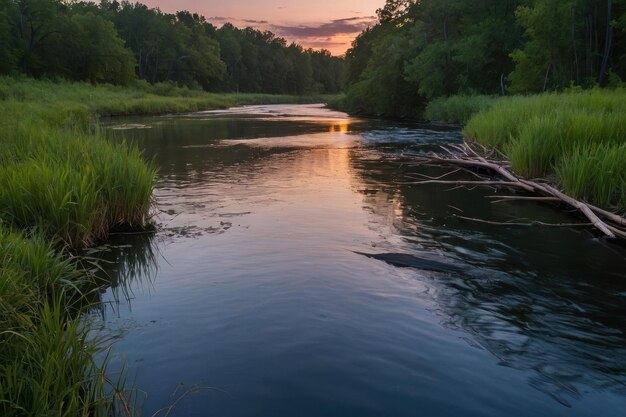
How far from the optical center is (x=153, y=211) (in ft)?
37.0

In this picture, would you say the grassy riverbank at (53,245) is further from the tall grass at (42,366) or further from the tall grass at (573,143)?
the tall grass at (573,143)

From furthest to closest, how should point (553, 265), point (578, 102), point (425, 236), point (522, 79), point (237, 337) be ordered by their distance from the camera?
point (522, 79) < point (578, 102) < point (425, 236) < point (553, 265) < point (237, 337)

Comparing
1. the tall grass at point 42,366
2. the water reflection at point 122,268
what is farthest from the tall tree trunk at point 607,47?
the tall grass at point 42,366

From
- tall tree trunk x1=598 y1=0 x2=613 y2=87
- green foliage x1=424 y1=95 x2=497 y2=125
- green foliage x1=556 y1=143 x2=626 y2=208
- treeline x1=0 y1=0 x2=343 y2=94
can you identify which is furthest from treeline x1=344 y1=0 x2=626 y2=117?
treeline x1=0 y1=0 x2=343 y2=94

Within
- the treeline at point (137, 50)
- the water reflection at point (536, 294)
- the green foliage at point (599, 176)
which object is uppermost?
the treeline at point (137, 50)

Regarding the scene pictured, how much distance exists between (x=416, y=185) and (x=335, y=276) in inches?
325

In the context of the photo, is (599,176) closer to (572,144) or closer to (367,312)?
(572,144)

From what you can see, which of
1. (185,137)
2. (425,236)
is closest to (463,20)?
(185,137)

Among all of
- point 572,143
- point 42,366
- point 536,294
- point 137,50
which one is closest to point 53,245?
point 42,366

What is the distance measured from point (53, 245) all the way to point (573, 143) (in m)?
10.9

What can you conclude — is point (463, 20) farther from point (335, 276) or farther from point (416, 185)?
point (335, 276)

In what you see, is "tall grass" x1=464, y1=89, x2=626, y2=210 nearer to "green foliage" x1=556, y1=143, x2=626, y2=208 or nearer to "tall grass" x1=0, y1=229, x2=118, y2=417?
"green foliage" x1=556, y1=143, x2=626, y2=208

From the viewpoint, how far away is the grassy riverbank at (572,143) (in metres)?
10.1

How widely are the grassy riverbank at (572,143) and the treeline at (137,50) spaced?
61829 mm
